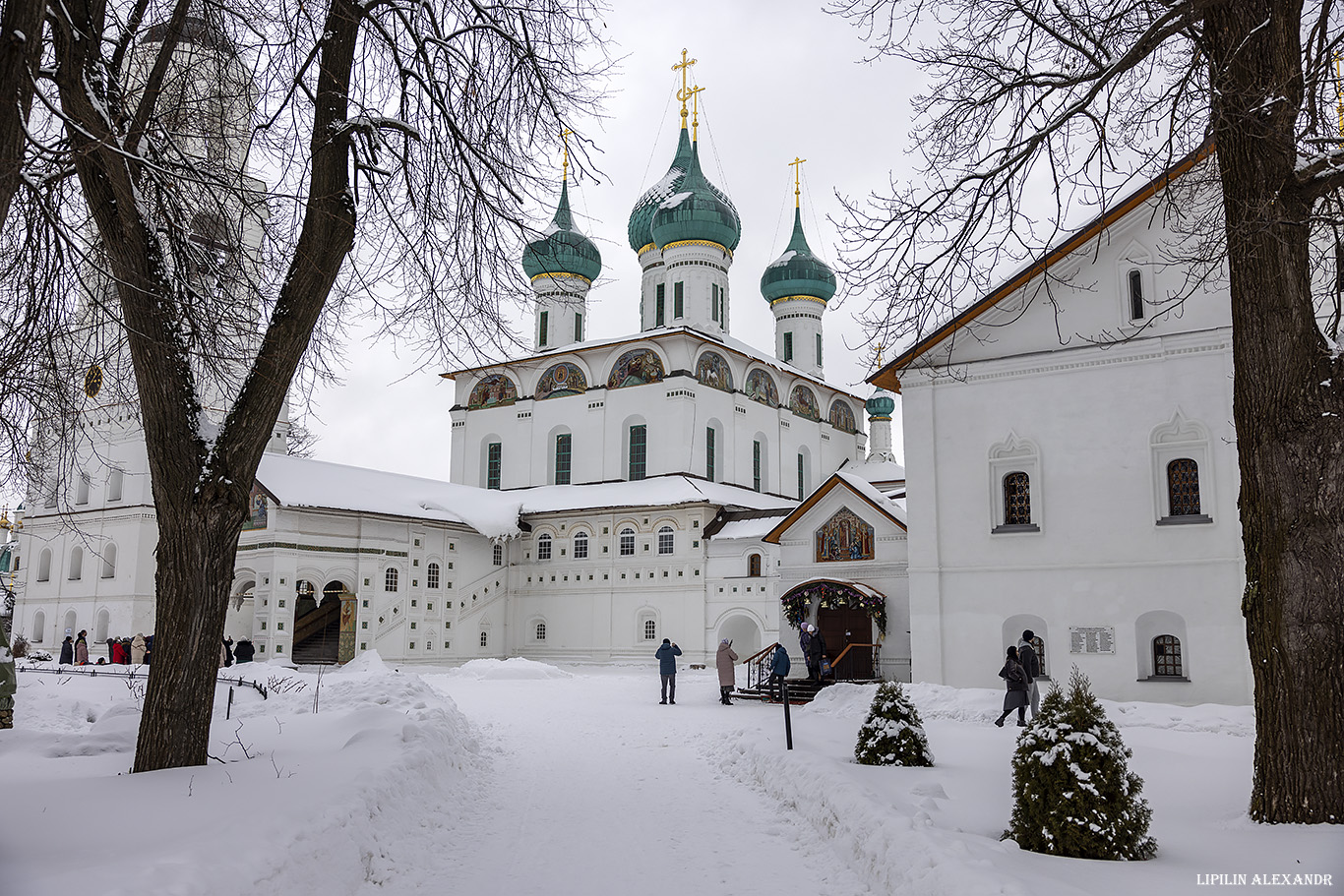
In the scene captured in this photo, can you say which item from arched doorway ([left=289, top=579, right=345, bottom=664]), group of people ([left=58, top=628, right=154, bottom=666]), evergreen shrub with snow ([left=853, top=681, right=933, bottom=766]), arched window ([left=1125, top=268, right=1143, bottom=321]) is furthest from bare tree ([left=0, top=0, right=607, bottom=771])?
arched doorway ([left=289, top=579, right=345, bottom=664])

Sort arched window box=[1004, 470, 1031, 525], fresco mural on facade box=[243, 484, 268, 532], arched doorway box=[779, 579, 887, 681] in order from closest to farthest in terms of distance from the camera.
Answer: arched window box=[1004, 470, 1031, 525], arched doorway box=[779, 579, 887, 681], fresco mural on facade box=[243, 484, 268, 532]

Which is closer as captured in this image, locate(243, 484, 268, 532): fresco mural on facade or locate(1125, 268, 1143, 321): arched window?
locate(1125, 268, 1143, 321): arched window

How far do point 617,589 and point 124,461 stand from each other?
1670cm

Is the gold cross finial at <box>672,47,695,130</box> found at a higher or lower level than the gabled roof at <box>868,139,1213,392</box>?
higher

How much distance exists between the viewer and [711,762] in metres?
11.3

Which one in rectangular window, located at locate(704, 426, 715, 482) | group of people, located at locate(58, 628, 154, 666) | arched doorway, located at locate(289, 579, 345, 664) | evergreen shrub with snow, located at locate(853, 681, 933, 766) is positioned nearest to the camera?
evergreen shrub with snow, located at locate(853, 681, 933, 766)

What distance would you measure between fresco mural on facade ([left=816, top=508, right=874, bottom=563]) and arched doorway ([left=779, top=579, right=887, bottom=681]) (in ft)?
2.22

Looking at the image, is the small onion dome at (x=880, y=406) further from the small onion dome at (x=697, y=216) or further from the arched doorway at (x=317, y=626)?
the arched doorway at (x=317, y=626)

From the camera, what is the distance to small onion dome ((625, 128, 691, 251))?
40.9 metres

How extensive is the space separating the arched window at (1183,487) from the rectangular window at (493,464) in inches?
1078

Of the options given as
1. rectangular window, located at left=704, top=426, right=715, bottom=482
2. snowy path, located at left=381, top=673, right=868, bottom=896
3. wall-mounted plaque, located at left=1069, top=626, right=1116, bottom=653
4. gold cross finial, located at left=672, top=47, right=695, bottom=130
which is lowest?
snowy path, located at left=381, top=673, right=868, bottom=896

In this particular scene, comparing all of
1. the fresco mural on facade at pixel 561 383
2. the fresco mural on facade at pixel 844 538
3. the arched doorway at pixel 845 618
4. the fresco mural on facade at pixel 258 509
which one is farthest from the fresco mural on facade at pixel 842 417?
the fresco mural on facade at pixel 258 509

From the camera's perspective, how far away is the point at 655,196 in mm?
41250

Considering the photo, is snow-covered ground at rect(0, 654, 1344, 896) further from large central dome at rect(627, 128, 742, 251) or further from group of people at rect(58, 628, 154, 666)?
large central dome at rect(627, 128, 742, 251)
